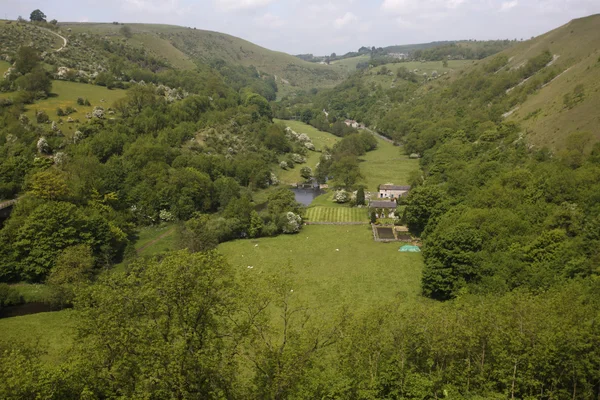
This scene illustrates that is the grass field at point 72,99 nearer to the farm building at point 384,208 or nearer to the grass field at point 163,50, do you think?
the farm building at point 384,208

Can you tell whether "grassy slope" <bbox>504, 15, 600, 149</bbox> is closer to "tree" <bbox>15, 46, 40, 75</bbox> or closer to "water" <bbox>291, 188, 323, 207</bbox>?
"water" <bbox>291, 188, 323, 207</bbox>

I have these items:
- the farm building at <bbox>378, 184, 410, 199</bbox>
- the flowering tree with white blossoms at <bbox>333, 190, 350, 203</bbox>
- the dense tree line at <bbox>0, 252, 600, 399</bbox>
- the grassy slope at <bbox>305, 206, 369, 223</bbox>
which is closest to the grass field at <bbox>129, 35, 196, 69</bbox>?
the flowering tree with white blossoms at <bbox>333, 190, 350, 203</bbox>

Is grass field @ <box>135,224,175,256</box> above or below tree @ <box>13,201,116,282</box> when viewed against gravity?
below

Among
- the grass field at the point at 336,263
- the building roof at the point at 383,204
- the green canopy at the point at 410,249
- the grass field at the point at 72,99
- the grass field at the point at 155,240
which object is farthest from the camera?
the grass field at the point at 72,99

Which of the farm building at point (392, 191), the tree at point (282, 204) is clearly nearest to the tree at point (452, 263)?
the tree at point (282, 204)

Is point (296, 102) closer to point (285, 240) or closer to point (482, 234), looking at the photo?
point (285, 240)

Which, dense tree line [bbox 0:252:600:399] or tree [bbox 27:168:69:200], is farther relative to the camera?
tree [bbox 27:168:69:200]
